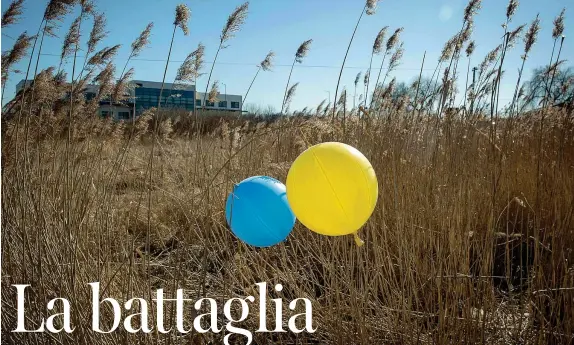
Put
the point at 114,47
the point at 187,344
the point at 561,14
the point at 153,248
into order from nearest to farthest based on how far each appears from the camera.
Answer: the point at 187,344 → the point at 114,47 → the point at 561,14 → the point at 153,248

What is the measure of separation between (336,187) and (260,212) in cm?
36

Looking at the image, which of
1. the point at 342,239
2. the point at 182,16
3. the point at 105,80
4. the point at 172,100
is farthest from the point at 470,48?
the point at 172,100

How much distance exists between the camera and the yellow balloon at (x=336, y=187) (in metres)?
1.26

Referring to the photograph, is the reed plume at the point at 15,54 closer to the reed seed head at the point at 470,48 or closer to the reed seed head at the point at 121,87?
the reed seed head at the point at 121,87

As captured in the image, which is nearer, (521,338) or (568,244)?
(521,338)

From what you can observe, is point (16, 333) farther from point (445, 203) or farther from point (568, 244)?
point (568, 244)

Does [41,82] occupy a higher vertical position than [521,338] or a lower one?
higher

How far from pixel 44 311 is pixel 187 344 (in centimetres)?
56

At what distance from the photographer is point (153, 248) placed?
3.45 m

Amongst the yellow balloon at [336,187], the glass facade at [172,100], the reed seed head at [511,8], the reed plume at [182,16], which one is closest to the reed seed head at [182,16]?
the reed plume at [182,16]

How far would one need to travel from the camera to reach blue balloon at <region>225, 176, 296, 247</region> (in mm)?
1507

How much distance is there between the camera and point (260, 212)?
1505 mm

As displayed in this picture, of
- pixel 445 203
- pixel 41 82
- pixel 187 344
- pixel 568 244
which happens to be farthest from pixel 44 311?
pixel 568 244

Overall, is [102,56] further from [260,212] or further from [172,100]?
[172,100]
